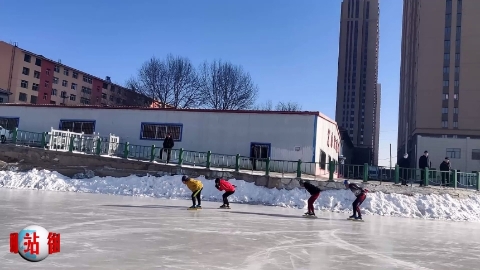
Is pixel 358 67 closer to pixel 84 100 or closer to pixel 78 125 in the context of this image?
pixel 84 100

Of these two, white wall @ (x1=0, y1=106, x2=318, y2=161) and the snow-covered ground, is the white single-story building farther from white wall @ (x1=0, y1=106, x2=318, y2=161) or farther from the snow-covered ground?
the snow-covered ground

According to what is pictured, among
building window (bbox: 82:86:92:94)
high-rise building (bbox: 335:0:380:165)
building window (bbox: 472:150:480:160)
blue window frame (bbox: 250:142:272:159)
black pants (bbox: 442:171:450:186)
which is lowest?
black pants (bbox: 442:171:450:186)

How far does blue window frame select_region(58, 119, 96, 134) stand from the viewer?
28062 mm

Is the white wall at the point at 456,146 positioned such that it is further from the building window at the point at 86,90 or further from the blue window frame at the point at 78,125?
the building window at the point at 86,90

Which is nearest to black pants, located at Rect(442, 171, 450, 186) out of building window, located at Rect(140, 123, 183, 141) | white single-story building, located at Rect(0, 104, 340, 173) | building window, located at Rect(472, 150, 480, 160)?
white single-story building, located at Rect(0, 104, 340, 173)

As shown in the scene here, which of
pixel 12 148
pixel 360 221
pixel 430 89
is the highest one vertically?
pixel 430 89

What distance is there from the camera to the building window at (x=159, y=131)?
26.2 meters

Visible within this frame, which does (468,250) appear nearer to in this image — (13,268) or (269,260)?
(269,260)

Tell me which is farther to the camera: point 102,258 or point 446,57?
point 446,57

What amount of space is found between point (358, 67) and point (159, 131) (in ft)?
386

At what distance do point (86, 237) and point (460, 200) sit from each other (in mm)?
15854

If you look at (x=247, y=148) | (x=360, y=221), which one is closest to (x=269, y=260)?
(x=360, y=221)

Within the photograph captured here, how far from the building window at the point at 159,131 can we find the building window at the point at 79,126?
159 inches

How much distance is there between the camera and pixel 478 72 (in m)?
61.8
